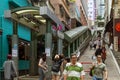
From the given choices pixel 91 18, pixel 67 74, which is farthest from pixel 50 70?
pixel 91 18

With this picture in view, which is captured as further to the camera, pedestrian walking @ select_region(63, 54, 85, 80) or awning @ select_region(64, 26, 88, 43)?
awning @ select_region(64, 26, 88, 43)

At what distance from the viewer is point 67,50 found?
35.8 meters

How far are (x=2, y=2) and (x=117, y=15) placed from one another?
30.0 metres

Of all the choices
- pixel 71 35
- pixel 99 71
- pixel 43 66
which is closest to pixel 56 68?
pixel 43 66

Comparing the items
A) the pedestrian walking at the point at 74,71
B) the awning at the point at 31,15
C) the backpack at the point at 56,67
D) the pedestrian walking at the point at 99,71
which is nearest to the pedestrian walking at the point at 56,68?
the backpack at the point at 56,67

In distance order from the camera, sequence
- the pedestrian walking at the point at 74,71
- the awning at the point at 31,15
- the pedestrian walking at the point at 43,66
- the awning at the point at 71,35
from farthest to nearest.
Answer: the awning at the point at 71,35, the awning at the point at 31,15, the pedestrian walking at the point at 43,66, the pedestrian walking at the point at 74,71

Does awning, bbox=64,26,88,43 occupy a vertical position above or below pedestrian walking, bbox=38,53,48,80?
above

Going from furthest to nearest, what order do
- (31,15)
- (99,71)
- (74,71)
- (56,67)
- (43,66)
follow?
(31,15) < (56,67) < (43,66) < (99,71) < (74,71)

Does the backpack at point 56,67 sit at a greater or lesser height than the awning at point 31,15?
lesser

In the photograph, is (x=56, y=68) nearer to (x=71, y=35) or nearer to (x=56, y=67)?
(x=56, y=67)

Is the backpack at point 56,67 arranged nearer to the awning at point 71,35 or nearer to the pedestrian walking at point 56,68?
the pedestrian walking at point 56,68

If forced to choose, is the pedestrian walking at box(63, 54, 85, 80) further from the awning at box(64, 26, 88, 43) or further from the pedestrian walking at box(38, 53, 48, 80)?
the awning at box(64, 26, 88, 43)

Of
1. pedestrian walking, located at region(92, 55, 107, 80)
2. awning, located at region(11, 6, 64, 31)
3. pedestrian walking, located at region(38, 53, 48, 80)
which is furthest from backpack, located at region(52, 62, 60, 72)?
pedestrian walking, located at region(92, 55, 107, 80)

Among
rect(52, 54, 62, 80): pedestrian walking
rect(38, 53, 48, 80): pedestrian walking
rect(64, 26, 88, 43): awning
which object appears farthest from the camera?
rect(64, 26, 88, 43): awning
